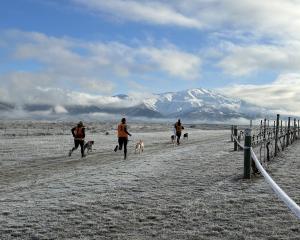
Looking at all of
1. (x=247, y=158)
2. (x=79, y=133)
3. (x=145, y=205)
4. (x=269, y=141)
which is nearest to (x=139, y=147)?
(x=79, y=133)

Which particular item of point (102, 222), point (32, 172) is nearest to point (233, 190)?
point (102, 222)

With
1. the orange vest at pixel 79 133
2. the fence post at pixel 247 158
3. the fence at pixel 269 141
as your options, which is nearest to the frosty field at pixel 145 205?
the fence post at pixel 247 158

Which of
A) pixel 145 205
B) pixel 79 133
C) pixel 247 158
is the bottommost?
pixel 145 205

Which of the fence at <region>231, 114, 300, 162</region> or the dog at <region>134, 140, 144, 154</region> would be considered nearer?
the fence at <region>231, 114, 300, 162</region>

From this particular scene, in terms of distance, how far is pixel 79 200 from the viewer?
10344mm

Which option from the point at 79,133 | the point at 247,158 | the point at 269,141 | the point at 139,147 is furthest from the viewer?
the point at 139,147

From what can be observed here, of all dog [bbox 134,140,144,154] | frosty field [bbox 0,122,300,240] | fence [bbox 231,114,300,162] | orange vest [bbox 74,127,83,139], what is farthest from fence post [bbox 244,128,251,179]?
dog [bbox 134,140,144,154]

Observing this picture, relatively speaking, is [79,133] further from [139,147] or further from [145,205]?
[145,205]

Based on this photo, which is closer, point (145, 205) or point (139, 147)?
point (145, 205)

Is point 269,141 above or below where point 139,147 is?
above

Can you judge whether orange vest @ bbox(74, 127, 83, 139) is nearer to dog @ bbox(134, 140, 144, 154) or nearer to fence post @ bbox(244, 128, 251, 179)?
dog @ bbox(134, 140, 144, 154)

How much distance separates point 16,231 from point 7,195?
3.57m

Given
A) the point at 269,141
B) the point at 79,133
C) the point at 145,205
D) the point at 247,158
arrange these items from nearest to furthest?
1. the point at 145,205
2. the point at 247,158
3. the point at 269,141
4. the point at 79,133

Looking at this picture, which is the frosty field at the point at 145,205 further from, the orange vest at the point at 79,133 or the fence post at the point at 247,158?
the orange vest at the point at 79,133
